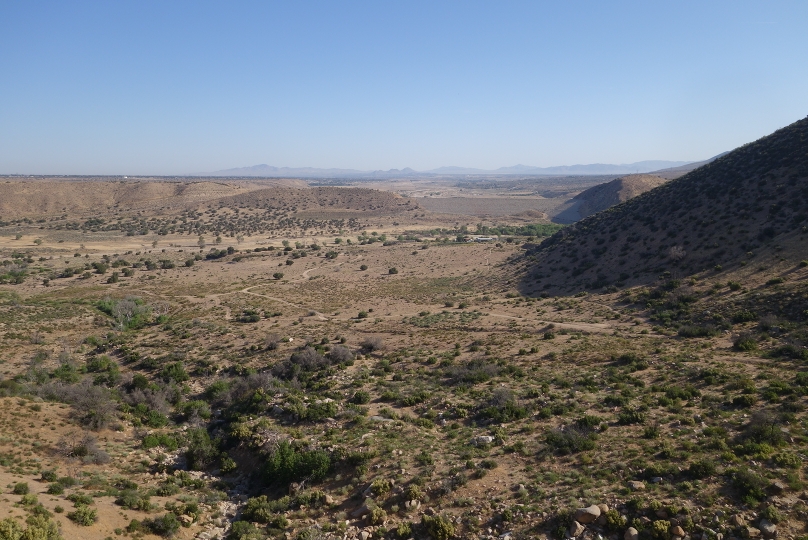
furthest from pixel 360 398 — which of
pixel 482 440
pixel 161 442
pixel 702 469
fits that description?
pixel 702 469

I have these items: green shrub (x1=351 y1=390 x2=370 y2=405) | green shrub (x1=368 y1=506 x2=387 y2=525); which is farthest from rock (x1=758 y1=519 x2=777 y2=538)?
green shrub (x1=351 y1=390 x2=370 y2=405)

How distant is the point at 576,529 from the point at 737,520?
3597 millimetres

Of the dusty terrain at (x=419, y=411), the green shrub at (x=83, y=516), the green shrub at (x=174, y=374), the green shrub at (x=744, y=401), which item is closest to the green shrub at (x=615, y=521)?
the dusty terrain at (x=419, y=411)

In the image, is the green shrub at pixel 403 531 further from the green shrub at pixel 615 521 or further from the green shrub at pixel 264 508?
the green shrub at pixel 615 521

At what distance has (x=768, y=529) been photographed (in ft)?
32.8

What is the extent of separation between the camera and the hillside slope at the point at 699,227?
36.5 metres

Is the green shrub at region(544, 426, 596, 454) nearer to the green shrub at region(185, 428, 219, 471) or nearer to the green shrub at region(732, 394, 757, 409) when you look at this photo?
the green shrub at region(732, 394, 757, 409)

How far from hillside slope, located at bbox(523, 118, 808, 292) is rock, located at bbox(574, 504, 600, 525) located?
30.1 m

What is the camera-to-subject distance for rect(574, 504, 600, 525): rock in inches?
441

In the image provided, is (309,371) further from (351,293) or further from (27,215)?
(27,215)

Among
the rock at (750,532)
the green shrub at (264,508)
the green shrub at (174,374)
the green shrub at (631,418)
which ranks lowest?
the green shrub at (174,374)

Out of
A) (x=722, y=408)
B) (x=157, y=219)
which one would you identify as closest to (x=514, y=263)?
(x=722, y=408)

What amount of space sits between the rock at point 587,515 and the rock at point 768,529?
3.41 m

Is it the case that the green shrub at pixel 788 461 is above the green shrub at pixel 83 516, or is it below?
above
